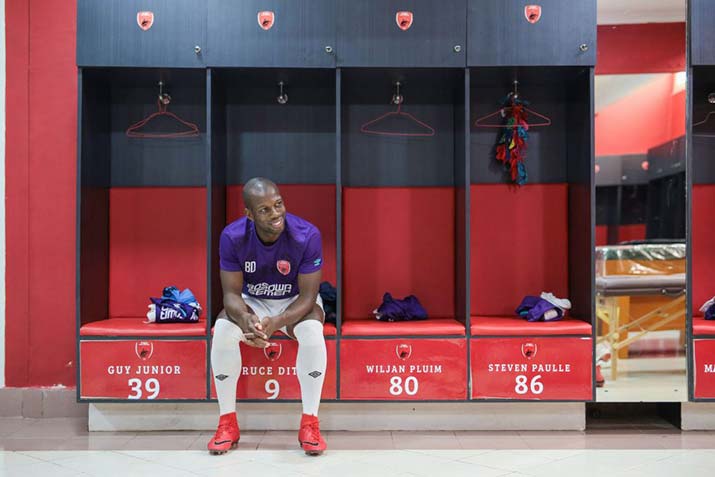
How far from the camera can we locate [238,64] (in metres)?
3.77

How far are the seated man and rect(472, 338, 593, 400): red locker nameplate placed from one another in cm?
86

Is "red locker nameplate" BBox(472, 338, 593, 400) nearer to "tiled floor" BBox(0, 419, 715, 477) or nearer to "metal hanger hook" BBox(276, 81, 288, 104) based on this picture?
"tiled floor" BBox(0, 419, 715, 477)

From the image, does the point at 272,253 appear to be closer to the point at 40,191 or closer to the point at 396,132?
the point at 396,132

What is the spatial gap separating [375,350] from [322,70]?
4.74 ft

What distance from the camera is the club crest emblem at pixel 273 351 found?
376 cm

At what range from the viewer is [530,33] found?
12.3 feet

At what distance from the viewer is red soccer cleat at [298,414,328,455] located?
11.1 ft

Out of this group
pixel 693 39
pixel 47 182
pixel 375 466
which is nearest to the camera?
pixel 375 466

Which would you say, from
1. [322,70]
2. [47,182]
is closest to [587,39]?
[322,70]

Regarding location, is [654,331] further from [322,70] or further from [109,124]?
[109,124]

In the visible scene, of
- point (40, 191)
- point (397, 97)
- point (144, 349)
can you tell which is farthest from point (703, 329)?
point (40, 191)

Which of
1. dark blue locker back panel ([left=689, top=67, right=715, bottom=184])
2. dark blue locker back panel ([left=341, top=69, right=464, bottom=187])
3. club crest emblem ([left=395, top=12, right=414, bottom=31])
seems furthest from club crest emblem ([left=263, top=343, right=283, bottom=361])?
dark blue locker back panel ([left=689, top=67, right=715, bottom=184])

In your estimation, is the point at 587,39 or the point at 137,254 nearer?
the point at 587,39

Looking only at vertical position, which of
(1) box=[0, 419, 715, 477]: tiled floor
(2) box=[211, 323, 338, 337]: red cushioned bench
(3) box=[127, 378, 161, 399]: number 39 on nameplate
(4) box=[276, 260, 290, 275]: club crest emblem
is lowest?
(1) box=[0, 419, 715, 477]: tiled floor
